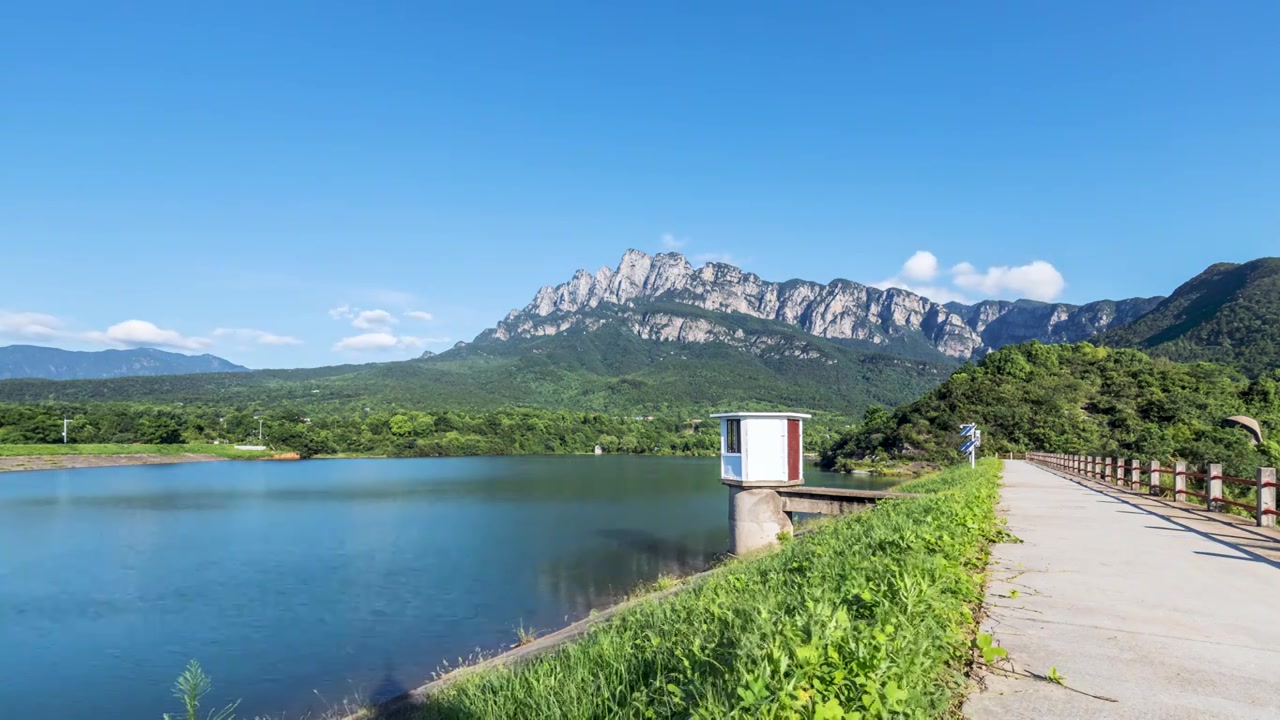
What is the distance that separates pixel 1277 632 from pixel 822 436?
127 metres

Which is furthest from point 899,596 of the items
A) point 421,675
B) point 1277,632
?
point 421,675

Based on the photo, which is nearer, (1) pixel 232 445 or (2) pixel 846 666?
(2) pixel 846 666

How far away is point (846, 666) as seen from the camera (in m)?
3.71

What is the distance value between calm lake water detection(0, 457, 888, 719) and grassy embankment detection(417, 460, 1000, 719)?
9876mm

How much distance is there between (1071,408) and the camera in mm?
79125

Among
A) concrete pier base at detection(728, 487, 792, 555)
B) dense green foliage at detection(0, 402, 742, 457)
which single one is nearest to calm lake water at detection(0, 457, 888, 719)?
concrete pier base at detection(728, 487, 792, 555)

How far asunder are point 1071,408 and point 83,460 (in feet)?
384

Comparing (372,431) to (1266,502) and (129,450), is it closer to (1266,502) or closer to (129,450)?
(129,450)

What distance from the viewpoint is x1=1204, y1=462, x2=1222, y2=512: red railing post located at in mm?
15242

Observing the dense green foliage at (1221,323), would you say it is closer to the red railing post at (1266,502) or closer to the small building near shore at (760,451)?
the small building near shore at (760,451)

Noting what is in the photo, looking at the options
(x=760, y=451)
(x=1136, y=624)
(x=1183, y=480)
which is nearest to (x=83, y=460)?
(x=760, y=451)

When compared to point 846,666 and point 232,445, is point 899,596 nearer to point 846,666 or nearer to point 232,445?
point 846,666

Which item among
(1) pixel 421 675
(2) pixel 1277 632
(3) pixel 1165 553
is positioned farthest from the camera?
(1) pixel 421 675

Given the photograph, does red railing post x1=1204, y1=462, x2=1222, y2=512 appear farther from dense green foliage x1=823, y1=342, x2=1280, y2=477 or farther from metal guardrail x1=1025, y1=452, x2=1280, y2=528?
dense green foliage x1=823, y1=342, x2=1280, y2=477
